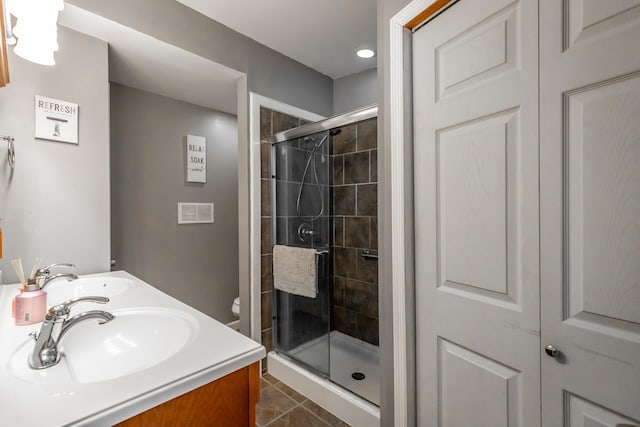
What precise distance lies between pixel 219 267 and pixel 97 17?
6.89 ft

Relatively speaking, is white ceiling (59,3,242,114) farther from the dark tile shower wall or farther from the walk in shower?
the dark tile shower wall

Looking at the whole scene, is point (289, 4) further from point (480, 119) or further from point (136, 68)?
point (480, 119)

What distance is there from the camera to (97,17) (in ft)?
5.00

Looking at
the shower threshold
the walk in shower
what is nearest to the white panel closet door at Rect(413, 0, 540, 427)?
the walk in shower

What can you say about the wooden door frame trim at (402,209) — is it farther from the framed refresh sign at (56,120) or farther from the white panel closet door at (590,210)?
the framed refresh sign at (56,120)

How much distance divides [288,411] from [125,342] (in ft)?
4.04

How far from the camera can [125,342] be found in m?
1.00

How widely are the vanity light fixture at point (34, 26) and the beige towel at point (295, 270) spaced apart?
63.7 inches

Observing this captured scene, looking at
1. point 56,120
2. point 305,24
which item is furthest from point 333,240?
point 56,120

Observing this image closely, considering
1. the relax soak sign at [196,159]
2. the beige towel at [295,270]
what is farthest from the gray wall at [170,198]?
the beige towel at [295,270]

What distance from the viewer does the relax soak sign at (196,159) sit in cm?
267

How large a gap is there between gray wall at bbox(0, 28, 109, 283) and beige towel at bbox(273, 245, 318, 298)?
109 cm

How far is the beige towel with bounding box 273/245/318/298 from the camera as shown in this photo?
6.78 ft

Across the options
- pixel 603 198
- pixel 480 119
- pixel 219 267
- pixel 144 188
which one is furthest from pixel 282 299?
pixel 603 198
